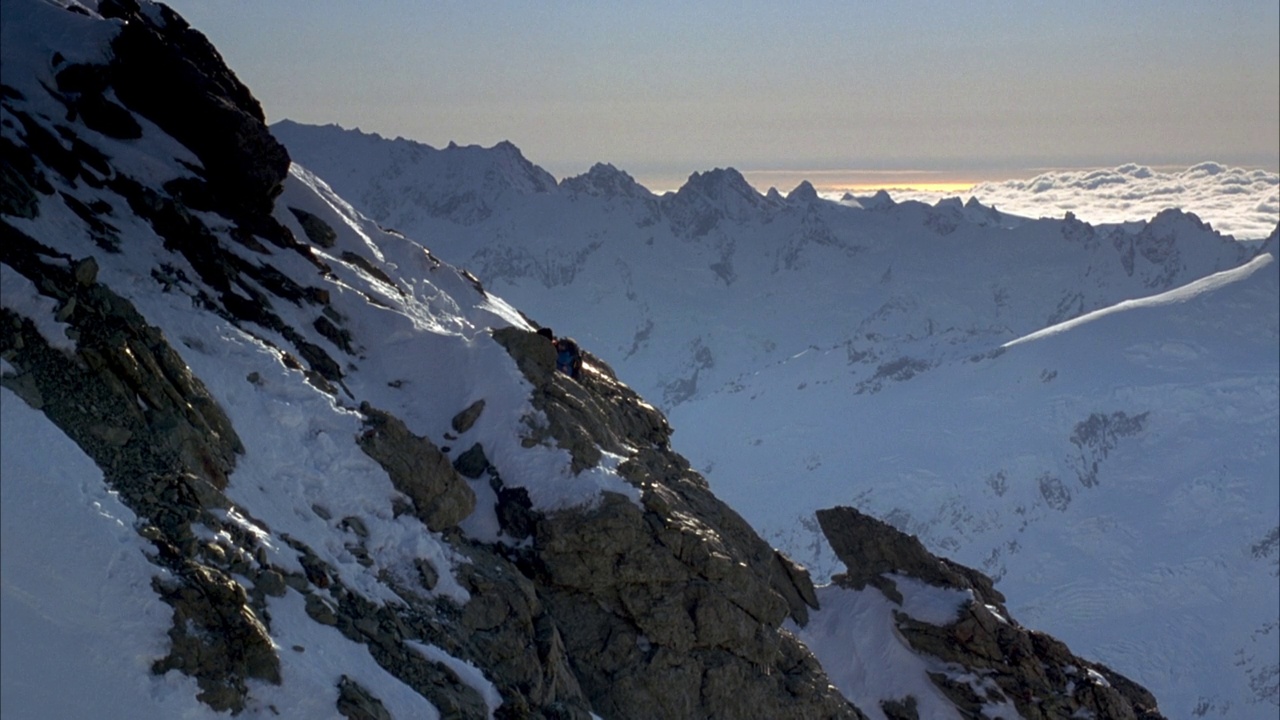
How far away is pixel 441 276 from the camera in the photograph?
42.4 meters

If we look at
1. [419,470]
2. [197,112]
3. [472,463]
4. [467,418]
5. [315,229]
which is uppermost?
[197,112]

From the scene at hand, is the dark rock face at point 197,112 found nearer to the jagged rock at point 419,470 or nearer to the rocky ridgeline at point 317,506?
the rocky ridgeline at point 317,506

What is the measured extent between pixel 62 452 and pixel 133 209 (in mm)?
11494

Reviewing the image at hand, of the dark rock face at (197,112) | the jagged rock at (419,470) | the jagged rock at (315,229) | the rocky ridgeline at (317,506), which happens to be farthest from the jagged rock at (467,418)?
the jagged rock at (315,229)

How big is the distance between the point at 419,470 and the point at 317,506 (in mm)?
3415

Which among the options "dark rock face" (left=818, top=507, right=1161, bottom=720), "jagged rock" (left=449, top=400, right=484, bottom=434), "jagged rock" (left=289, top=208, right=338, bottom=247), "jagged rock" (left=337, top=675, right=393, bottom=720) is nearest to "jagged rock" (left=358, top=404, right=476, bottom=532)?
"jagged rock" (left=449, top=400, right=484, bottom=434)

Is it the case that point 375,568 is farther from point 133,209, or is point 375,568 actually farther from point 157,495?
point 133,209

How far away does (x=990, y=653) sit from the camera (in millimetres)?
44062

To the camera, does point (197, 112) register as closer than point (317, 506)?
No

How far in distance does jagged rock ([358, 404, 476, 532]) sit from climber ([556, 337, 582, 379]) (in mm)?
7863

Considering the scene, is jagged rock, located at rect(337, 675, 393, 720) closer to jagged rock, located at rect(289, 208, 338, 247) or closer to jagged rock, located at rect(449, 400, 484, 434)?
jagged rock, located at rect(449, 400, 484, 434)

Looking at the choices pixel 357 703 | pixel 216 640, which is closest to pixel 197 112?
pixel 216 640

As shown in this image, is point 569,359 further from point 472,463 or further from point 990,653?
point 990,653

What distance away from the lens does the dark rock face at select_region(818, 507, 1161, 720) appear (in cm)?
4269
